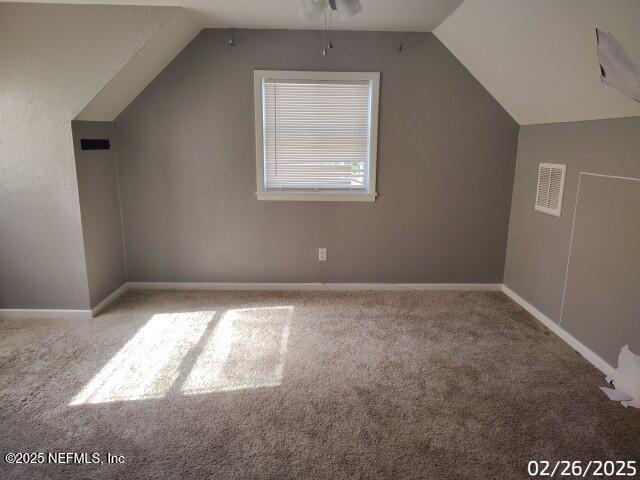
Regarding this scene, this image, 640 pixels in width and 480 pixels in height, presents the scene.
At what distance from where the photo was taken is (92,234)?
10.5 feet

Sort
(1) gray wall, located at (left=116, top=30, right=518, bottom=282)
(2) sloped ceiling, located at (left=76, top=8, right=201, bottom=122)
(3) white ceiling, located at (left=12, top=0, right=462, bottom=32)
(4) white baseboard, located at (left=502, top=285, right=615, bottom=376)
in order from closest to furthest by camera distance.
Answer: (4) white baseboard, located at (left=502, top=285, right=615, bottom=376) < (3) white ceiling, located at (left=12, top=0, right=462, bottom=32) < (2) sloped ceiling, located at (left=76, top=8, right=201, bottom=122) < (1) gray wall, located at (left=116, top=30, right=518, bottom=282)

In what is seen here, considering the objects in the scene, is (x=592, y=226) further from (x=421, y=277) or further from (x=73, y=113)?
(x=73, y=113)

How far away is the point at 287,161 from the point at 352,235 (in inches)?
34.8

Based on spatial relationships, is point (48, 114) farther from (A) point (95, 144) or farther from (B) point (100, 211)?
(B) point (100, 211)

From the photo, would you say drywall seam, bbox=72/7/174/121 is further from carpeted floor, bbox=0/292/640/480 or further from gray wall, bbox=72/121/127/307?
carpeted floor, bbox=0/292/640/480

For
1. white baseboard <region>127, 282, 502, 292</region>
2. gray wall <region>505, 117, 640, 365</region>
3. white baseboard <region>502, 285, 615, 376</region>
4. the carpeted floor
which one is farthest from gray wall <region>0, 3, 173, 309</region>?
white baseboard <region>502, 285, 615, 376</region>

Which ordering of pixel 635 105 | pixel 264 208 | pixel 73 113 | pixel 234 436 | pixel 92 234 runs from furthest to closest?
pixel 264 208
pixel 92 234
pixel 73 113
pixel 635 105
pixel 234 436

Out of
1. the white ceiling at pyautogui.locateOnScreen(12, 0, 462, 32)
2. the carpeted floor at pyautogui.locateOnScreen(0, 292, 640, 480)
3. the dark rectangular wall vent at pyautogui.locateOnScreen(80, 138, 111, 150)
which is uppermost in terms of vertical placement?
the white ceiling at pyautogui.locateOnScreen(12, 0, 462, 32)

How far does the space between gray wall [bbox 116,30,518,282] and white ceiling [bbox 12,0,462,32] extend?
0.47 feet

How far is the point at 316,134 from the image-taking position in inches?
140

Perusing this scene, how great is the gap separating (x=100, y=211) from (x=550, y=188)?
139 inches

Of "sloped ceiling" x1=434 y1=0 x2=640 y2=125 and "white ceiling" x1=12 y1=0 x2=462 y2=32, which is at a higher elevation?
"white ceiling" x1=12 y1=0 x2=462 y2=32

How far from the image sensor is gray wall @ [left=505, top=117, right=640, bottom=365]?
237cm

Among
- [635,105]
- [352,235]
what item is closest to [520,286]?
[352,235]
